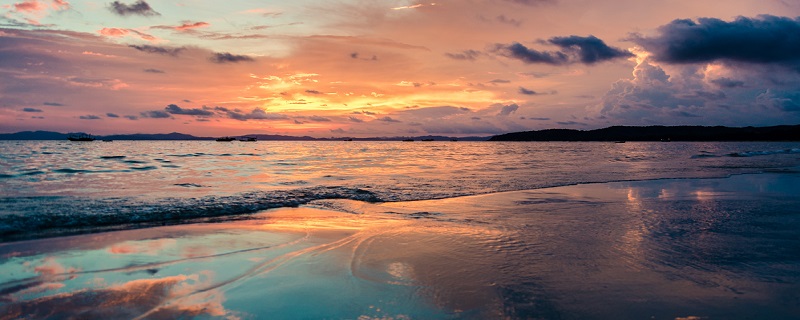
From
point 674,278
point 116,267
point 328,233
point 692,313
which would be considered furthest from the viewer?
point 328,233

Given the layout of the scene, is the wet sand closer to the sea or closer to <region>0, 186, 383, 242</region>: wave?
the sea

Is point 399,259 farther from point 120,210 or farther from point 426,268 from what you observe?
point 120,210

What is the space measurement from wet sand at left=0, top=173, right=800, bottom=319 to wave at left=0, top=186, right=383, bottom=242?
3.99ft

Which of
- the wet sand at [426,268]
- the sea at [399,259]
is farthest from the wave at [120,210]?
the wet sand at [426,268]

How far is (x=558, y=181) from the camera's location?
21656 millimetres

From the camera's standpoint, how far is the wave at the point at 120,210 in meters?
9.87

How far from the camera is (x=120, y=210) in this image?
468 inches

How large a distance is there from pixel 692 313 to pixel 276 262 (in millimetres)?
5438

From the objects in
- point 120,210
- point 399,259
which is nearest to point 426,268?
point 399,259

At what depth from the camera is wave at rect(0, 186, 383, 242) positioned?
32.4 feet

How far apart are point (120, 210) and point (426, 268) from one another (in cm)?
949

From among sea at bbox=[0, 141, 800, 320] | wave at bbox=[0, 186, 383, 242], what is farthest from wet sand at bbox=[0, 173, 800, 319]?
wave at bbox=[0, 186, 383, 242]

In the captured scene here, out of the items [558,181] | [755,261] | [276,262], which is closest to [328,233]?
[276,262]

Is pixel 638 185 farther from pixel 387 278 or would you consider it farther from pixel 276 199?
pixel 387 278
